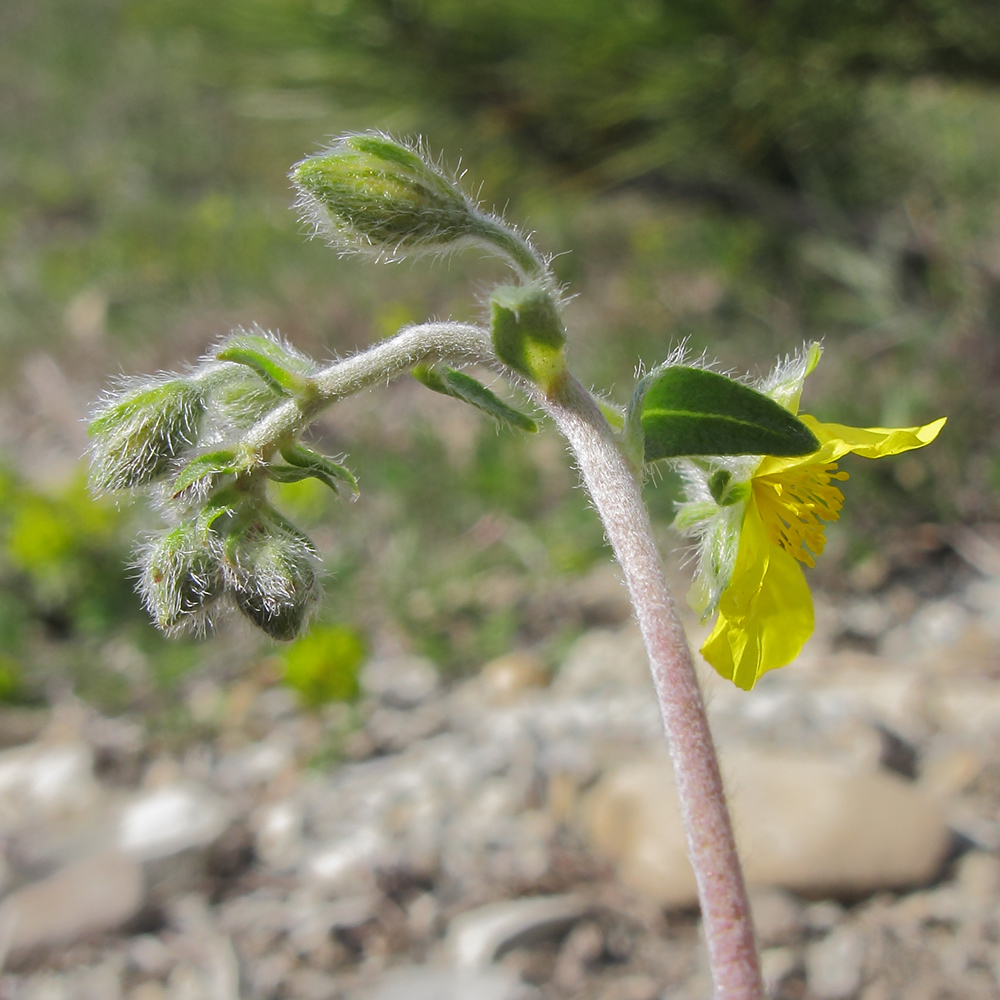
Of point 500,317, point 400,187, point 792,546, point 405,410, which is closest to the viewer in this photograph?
point 500,317

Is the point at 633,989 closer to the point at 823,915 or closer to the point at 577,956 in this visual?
the point at 577,956

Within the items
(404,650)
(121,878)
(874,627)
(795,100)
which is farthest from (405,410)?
(121,878)

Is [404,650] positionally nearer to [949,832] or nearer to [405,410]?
[949,832]

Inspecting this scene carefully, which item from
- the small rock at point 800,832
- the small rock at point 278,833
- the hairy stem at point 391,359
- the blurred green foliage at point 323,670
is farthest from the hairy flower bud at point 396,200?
the small rock at point 278,833

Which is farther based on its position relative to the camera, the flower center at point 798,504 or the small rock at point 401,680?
the small rock at point 401,680

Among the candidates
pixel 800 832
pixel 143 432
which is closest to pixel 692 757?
pixel 143 432

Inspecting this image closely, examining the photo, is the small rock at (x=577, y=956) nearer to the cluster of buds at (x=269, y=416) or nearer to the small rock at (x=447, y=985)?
the small rock at (x=447, y=985)
